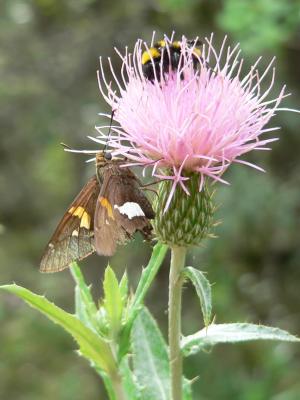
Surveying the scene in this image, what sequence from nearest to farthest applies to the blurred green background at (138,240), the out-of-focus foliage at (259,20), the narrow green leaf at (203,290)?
the narrow green leaf at (203,290) → the out-of-focus foliage at (259,20) → the blurred green background at (138,240)

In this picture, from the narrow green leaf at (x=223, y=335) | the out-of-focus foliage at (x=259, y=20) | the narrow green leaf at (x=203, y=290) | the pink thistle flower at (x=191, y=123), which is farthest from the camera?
the out-of-focus foliage at (x=259, y=20)

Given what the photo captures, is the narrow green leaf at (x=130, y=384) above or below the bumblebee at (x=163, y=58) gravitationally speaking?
below

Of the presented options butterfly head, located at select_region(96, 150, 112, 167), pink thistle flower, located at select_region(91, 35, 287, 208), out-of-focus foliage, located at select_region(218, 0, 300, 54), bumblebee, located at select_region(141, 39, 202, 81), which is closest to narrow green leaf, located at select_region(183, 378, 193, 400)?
pink thistle flower, located at select_region(91, 35, 287, 208)

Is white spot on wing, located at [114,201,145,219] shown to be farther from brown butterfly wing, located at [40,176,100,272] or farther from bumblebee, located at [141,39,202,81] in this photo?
bumblebee, located at [141,39,202,81]

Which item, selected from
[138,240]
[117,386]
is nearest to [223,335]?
[117,386]

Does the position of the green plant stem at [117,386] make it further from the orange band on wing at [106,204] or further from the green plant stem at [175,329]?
the orange band on wing at [106,204]

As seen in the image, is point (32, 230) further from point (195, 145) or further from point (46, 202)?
point (195, 145)

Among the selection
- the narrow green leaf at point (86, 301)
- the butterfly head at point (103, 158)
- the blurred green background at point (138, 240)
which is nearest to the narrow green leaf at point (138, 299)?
the narrow green leaf at point (86, 301)

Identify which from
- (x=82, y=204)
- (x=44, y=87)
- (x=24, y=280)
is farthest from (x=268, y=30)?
(x=24, y=280)
